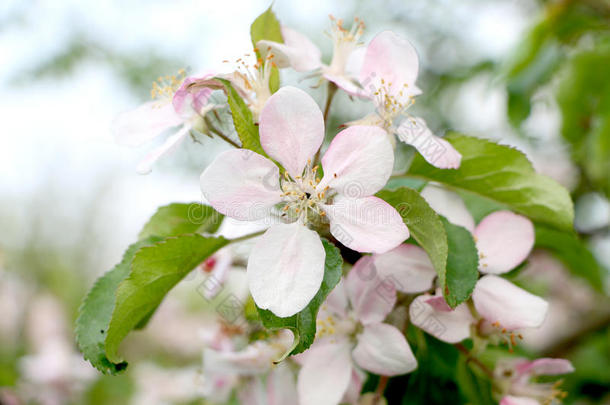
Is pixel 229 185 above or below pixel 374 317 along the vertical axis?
above

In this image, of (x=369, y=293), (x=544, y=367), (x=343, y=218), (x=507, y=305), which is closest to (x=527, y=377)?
(x=544, y=367)

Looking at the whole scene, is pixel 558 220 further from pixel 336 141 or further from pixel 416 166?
pixel 336 141

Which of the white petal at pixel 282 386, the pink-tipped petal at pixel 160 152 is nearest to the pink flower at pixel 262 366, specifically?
the white petal at pixel 282 386

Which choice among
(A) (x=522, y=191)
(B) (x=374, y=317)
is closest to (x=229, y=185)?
(B) (x=374, y=317)

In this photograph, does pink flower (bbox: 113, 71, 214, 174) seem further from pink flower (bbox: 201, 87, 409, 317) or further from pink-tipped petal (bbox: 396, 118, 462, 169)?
pink-tipped petal (bbox: 396, 118, 462, 169)

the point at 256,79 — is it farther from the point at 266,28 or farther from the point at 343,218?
the point at 343,218

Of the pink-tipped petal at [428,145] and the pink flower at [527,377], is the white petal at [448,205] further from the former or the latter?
the pink flower at [527,377]
